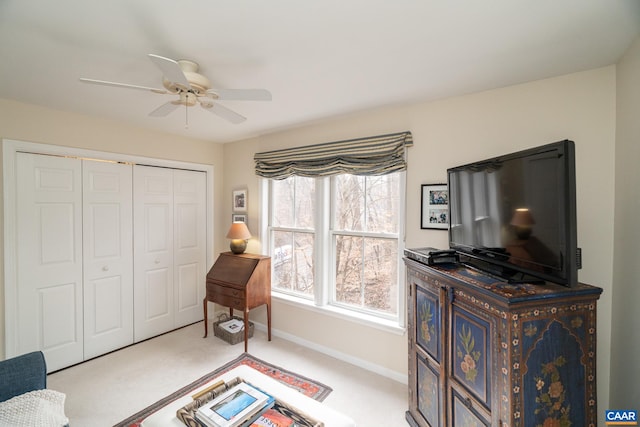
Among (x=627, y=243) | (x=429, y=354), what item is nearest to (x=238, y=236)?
(x=429, y=354)

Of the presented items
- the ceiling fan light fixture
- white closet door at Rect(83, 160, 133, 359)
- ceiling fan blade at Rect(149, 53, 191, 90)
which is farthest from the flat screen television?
white closet door at Rect(83, 160, 133, 359)

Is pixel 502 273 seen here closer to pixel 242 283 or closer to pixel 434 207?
pixel 434 207

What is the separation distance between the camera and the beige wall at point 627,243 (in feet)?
4.57

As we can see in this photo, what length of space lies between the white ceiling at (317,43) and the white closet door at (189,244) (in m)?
1.54

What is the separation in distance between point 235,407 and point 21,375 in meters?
1.18

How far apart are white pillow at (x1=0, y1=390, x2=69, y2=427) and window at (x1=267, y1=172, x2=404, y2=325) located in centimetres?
206

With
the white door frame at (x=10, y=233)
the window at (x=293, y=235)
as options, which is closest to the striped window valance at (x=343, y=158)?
the window at (x=293, y=235)

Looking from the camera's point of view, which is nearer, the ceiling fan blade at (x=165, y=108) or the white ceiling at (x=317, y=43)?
the white ceiling at (x=317, y=43)

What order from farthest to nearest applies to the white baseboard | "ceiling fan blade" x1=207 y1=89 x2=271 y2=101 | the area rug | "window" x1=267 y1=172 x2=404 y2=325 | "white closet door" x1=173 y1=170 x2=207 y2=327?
1. "white closet door" x1=173 y1=170 x2=207 y2=327
2. "window" x1=267 y1=172 x2=404 y2=325
3. the white baseboard
4. the area rug
5. "ceiling fan blade" x1=207 y1=89 x2=271 y2=101

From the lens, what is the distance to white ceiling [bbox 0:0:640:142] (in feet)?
3.97

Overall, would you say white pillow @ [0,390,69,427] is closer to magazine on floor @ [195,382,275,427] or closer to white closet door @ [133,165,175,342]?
magazine on floor @ [195,382,275,427]

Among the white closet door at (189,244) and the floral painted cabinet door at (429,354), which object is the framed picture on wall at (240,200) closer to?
the white closet door at (189,244)

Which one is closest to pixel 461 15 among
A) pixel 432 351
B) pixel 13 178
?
pixel 432 351

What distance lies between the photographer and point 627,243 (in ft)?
4.87
